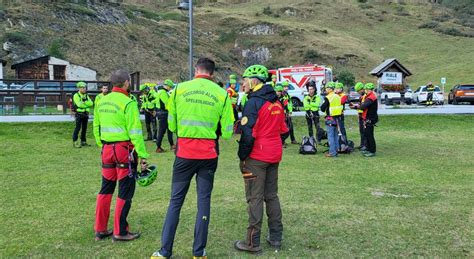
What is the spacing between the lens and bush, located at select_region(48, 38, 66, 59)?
42.7 meters

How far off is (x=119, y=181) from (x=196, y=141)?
4.08 ft

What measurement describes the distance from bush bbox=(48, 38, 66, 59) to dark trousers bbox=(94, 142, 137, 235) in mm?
41072

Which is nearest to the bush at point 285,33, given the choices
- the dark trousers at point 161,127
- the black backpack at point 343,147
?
the dark trousers at point 161,127

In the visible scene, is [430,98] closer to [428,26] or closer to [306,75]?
[306,75]

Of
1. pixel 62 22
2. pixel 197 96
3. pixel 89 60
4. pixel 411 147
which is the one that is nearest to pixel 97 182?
pixel 197 96

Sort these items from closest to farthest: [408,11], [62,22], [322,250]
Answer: [322,250]
[62,22]
[408,11]

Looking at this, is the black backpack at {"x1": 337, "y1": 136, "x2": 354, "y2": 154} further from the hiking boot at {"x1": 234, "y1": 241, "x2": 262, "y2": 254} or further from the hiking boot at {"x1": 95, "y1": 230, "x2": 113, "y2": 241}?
the hiking boot at {"x1": 95, "y1": 230, "x2": 113, "y2": 241}

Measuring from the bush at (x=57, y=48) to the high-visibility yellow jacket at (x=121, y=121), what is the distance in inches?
1615

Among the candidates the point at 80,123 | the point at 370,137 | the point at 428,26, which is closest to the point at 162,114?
the point at 80,123

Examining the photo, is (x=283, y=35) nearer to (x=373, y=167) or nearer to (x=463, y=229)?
(x=373, y=167)

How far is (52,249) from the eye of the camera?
16.5ft

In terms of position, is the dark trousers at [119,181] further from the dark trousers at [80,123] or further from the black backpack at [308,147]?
the dark trousers at [80,123]

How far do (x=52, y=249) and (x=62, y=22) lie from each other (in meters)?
49.0

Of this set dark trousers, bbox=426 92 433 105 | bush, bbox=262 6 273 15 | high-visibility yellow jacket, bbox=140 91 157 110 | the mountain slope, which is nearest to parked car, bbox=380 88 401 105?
dark trousers, bbox=426 92 433 105
